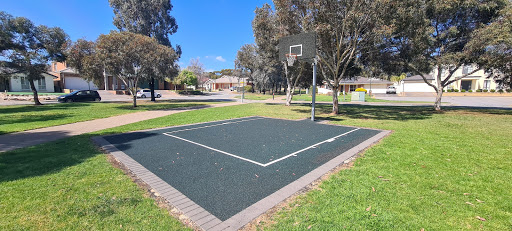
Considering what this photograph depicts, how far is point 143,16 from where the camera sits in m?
26.0

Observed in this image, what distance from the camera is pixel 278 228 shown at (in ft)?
9.28

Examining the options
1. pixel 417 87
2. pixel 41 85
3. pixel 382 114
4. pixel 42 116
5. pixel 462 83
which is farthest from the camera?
pixel 417 87

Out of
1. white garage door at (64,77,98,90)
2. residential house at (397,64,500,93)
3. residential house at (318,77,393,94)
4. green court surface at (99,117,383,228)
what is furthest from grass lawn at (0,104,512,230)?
residential house at (318,77,393,94)

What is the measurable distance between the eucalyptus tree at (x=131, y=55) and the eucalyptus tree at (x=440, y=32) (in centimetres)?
1598

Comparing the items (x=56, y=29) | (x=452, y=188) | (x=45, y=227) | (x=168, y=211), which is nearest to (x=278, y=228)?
(x=168, y=211)

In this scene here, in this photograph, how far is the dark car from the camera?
79.1 feet

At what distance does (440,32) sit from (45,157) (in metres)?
21.3

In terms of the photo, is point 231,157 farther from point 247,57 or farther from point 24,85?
point 24,85

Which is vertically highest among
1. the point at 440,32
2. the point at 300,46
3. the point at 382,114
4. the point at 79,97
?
the point at 440,32

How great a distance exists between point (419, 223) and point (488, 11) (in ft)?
58.3

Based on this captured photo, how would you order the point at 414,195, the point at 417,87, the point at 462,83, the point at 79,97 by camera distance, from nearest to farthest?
the point at 414,195
the point at 79,97
the point at 462,83
the point at 417,87

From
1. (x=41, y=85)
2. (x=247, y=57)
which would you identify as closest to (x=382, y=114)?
(x=247, y=57)

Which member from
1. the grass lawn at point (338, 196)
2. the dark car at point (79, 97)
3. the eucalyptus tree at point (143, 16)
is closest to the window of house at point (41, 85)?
the dark car at point (79, 97)

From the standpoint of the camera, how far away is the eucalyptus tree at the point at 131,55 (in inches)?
645
